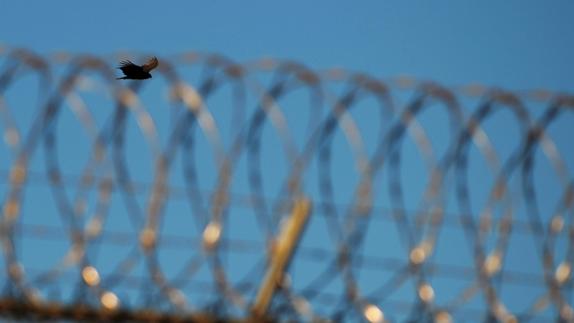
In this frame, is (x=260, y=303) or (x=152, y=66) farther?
(x=260, y=303)

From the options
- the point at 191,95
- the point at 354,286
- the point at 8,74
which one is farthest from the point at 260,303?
the point at 8,74

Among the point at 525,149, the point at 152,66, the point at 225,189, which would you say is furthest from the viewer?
the point at 525,149

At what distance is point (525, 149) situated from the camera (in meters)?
26.4

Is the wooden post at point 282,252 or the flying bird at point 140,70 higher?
the flying bird at point 140,70

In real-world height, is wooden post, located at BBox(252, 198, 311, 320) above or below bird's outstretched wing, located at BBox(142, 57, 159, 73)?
below

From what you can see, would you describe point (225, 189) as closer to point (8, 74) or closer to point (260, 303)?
point (260, 303)

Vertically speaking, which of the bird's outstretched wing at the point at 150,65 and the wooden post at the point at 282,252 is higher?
the bird's outstretched wing at the point at 150,65

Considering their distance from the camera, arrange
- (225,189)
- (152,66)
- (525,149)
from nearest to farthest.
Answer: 1. (152,66)
2. (225,189)
3. (525,149)

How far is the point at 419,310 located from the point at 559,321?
1.95 meters

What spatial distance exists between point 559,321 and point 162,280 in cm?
502

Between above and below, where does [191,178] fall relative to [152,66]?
below

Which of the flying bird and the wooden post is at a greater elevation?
the flying bird

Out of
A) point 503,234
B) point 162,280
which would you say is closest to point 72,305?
point 162,280

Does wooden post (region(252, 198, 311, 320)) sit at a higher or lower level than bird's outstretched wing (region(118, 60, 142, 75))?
lower
